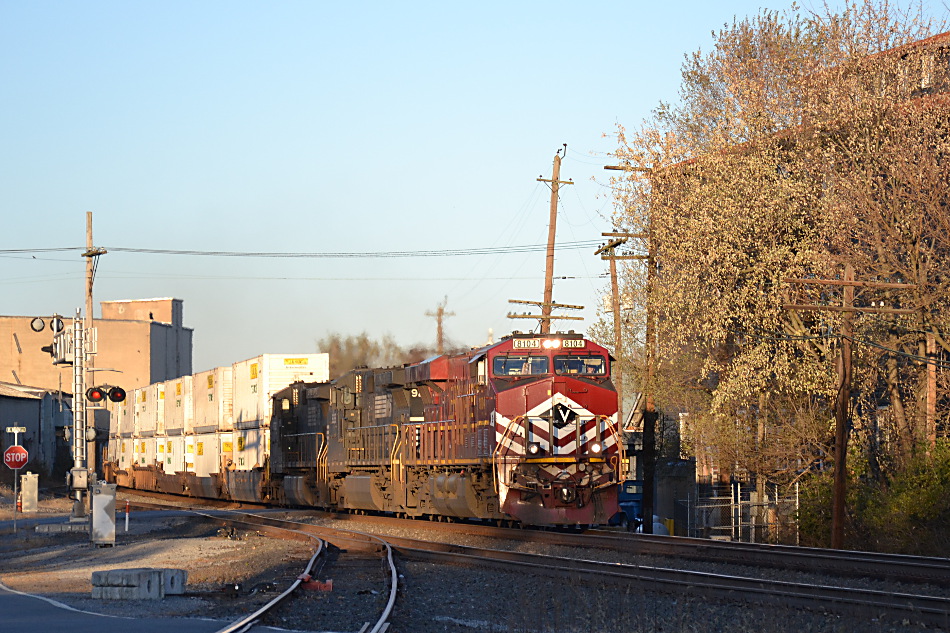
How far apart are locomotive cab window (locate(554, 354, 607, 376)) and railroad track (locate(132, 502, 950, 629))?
4798 millimetres

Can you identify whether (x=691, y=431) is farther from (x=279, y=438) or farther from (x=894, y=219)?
(x=279, y=438)

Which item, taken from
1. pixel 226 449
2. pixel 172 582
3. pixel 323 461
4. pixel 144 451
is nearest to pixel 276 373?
pixel 323 461

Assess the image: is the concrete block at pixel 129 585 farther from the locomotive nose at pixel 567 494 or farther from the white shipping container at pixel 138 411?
the white shipping container at pixel 138 411

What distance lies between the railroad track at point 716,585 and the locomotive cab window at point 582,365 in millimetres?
4798

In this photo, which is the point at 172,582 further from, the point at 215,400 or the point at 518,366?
the point at 215,400

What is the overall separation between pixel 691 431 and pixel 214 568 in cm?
1918

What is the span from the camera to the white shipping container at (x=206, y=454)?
41.3 meters

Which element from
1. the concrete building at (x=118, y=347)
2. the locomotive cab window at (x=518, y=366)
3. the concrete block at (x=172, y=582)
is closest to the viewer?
the concrete block at (x=172, y=582)

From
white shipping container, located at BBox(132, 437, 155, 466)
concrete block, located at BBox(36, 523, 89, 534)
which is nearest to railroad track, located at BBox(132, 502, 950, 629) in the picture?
concrete block, located at BBox(36, 523, 89, 534)

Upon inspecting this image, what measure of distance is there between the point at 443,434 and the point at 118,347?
6809 cm

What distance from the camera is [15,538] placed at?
80.8 feet

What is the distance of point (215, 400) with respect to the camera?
40281 mm

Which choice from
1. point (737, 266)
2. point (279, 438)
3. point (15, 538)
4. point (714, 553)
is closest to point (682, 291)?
point (737, 266)

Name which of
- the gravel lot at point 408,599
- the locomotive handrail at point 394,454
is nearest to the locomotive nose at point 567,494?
the gravel lot at point 408,599
